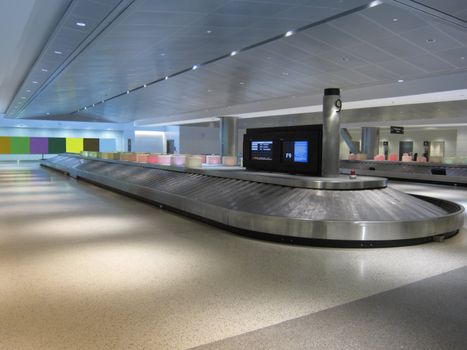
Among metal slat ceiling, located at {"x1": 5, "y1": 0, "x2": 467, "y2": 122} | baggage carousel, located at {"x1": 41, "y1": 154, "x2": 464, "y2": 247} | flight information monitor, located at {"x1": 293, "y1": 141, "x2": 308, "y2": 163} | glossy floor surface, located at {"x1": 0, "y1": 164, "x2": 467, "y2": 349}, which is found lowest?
glossy floor surface, located at {"x1": 0, "y1": 164, "x2": 467, "y2": 349}

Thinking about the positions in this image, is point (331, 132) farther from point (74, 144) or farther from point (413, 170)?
point (74, 144)

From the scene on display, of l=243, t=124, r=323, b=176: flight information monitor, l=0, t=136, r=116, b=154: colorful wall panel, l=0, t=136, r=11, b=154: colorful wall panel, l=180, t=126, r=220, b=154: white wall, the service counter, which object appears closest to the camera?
l=243, t=124, r=323, b=176: flight information monitor

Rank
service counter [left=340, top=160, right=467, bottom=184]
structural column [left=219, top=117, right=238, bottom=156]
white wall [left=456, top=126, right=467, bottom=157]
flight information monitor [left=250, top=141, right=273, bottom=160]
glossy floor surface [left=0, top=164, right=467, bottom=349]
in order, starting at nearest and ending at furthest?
glossy floor surface [left=0, top=164, right=467, bottom=349] < flight information monitor [left=250, top=141, right=273, bottom=160] < service counter [left=340, top=160, right=467, bottom=184] < structural column [left=219, top=117, right=238, bottom=156] < white wall [left=456, top=126, right=467, bottom=157]

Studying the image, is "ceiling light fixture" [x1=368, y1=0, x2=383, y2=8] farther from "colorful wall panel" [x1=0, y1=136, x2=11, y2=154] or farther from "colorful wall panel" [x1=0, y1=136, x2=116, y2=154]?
"colorful wall panel" [x1=0, y1=136, x2=11, y2=154]

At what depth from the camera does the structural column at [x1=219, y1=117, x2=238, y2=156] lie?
98.6 ft

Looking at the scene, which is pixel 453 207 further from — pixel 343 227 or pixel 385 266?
pixel 385 266

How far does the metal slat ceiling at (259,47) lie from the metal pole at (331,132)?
190 cm

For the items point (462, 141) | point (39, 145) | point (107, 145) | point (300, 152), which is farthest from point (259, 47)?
point (107, 145)

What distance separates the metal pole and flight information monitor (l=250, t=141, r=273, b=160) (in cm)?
155

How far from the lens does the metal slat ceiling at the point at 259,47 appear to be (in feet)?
28.5

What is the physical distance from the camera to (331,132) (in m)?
9.58

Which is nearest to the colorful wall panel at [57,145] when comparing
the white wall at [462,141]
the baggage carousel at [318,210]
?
the baggage carousel at [318,210]

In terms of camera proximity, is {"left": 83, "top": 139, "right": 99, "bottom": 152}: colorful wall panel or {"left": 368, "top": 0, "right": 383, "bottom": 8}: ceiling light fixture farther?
{"left": 83, "top": 139, "right": 99, "bottom": 152}: colorful wall panel

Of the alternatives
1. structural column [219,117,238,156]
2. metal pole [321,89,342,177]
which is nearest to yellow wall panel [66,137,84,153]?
structural column [219,117,238,156]
